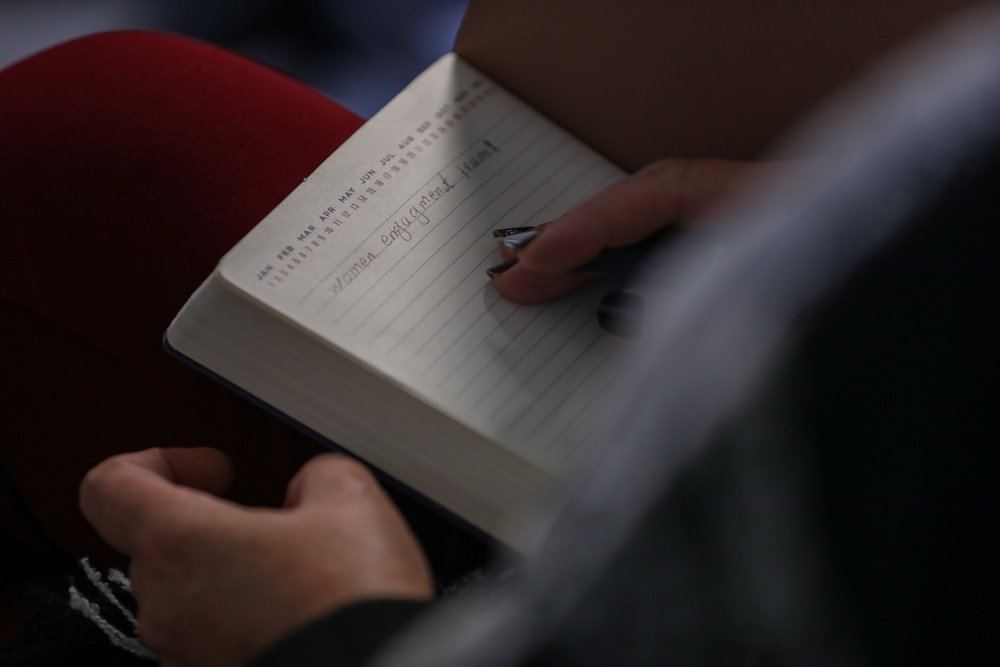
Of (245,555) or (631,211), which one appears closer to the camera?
(245,555)

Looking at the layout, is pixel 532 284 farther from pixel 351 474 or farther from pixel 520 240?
pixel 351 474

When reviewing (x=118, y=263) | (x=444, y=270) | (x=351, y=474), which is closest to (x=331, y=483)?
(x=351, y=474)

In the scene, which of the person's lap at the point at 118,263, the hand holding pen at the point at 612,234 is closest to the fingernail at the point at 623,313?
the hand holding pen at the point at 612,234

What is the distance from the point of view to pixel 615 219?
49 centimetres

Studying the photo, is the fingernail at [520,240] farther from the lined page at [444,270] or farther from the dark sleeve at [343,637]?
the dark sleeve at [343,637]

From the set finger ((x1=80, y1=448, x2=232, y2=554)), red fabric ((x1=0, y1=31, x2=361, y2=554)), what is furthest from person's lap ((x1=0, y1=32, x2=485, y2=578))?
finger ((x1=80, y1=448, x2=232, y2=554))

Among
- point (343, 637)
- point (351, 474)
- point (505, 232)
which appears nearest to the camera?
point (343, 637)

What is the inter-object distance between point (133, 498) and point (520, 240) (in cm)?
25

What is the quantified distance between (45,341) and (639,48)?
1.48 ft

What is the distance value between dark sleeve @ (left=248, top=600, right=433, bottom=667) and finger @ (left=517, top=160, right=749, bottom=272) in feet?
0.74

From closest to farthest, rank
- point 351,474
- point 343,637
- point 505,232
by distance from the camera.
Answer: point 343,637 → point 351,474 → point 505,232

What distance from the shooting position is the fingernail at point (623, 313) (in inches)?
19.1

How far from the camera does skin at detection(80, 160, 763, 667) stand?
0.35 metres

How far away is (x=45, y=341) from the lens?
56cm
